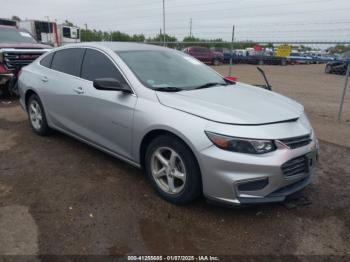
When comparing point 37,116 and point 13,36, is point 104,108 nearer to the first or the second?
point 37,116

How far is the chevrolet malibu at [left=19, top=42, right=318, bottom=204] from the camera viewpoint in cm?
297

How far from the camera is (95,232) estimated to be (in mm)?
3012

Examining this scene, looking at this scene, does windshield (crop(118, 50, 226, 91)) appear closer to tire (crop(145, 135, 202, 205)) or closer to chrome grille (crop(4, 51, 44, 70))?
tire (crop(145, 135, 202, 205))

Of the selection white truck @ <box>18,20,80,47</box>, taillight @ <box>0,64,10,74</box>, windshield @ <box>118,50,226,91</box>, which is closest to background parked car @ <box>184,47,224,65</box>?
white truck @ <box>18,20,80,47</box>

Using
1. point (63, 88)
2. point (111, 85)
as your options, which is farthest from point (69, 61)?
point (111, 85)

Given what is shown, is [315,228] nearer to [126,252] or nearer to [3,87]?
[126,252]

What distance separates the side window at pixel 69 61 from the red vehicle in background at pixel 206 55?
21391 millimetres

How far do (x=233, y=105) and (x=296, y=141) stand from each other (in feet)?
2.23

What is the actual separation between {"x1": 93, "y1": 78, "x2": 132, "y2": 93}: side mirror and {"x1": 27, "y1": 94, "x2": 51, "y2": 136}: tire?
193 centimetres

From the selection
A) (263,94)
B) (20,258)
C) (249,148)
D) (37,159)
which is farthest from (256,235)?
(37,159)

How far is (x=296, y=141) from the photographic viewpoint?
3150 mm

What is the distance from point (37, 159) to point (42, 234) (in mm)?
1896

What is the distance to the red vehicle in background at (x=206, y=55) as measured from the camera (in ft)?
86.3

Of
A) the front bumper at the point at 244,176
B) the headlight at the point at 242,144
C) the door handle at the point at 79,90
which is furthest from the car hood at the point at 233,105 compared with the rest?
the door handle at the point at 79,90
